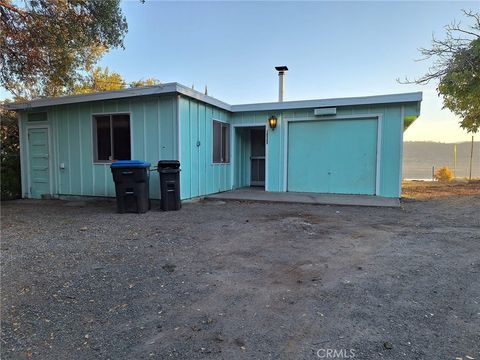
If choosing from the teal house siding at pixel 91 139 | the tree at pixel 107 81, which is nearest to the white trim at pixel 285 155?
the teal house siding at pixel 91 139

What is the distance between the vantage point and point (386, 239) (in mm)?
4488

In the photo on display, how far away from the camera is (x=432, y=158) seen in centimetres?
3055

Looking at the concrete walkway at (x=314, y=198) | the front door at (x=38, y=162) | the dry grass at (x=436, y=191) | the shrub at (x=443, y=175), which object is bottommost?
the dry grass at (x=436, y=191)

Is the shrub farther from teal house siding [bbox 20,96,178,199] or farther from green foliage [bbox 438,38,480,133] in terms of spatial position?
teal house siding [bbox 20,96,178,199]

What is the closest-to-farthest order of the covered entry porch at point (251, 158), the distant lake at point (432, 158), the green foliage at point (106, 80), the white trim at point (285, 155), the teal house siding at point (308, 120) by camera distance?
the teal house siding at point (308, 120)
the white trim at point (285, 155)
the covered entry porch at point (251, 158)
the green foliage at point (106, 80)
the distant lake at point (432, 158)

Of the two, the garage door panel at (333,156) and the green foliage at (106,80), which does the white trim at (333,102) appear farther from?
the green foliage at (106,80)

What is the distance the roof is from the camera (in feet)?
23.0

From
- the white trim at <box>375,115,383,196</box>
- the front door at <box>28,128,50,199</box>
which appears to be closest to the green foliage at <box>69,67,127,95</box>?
the front door at <box>28,128,50,199</box>

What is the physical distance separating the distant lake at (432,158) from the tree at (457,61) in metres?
12.6

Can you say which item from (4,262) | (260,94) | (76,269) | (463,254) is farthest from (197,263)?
(260,94)

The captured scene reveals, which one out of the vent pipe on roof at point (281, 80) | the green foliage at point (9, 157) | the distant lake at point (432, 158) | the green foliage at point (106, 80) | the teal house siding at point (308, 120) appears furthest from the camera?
the distant lake at point (432, 158)

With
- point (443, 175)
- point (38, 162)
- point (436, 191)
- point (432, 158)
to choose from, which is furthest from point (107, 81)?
point (432, 158)

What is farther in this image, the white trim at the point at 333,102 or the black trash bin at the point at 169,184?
the white trim at the point at 333,102

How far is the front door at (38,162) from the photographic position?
8680 mm
